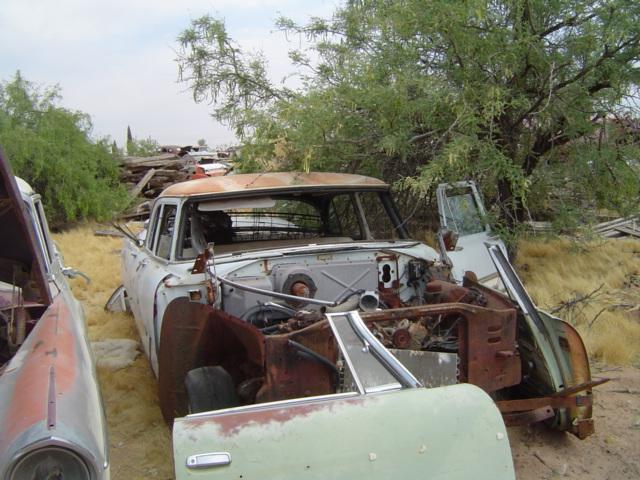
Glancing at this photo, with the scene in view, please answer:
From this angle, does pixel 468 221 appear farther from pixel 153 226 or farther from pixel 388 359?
pixel 388 359

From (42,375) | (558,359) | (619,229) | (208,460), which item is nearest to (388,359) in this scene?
(208,460)

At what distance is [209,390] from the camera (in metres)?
3.43

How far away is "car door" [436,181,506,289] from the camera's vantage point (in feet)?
19.9

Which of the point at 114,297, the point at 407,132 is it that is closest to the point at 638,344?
the point at 407,132

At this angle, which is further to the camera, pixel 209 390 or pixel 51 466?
pixel 209 390

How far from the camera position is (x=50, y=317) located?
3080 millimetres

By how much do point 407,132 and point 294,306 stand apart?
3.19m

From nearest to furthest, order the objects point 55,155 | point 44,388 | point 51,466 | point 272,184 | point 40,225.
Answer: point 51,466, point 44,388, point 40,225, point 272,184, point 55,155

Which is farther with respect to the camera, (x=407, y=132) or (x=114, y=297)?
(x=114, y=297)

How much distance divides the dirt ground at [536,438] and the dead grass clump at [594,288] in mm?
437

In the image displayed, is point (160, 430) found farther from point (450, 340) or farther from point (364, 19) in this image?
point (364, 19)

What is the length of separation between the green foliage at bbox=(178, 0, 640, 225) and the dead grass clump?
42.0 inches

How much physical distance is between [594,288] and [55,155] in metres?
12.7

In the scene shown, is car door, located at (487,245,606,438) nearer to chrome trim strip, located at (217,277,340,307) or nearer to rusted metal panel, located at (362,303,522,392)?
rusted metal panel, located at (362,303,522,392)
